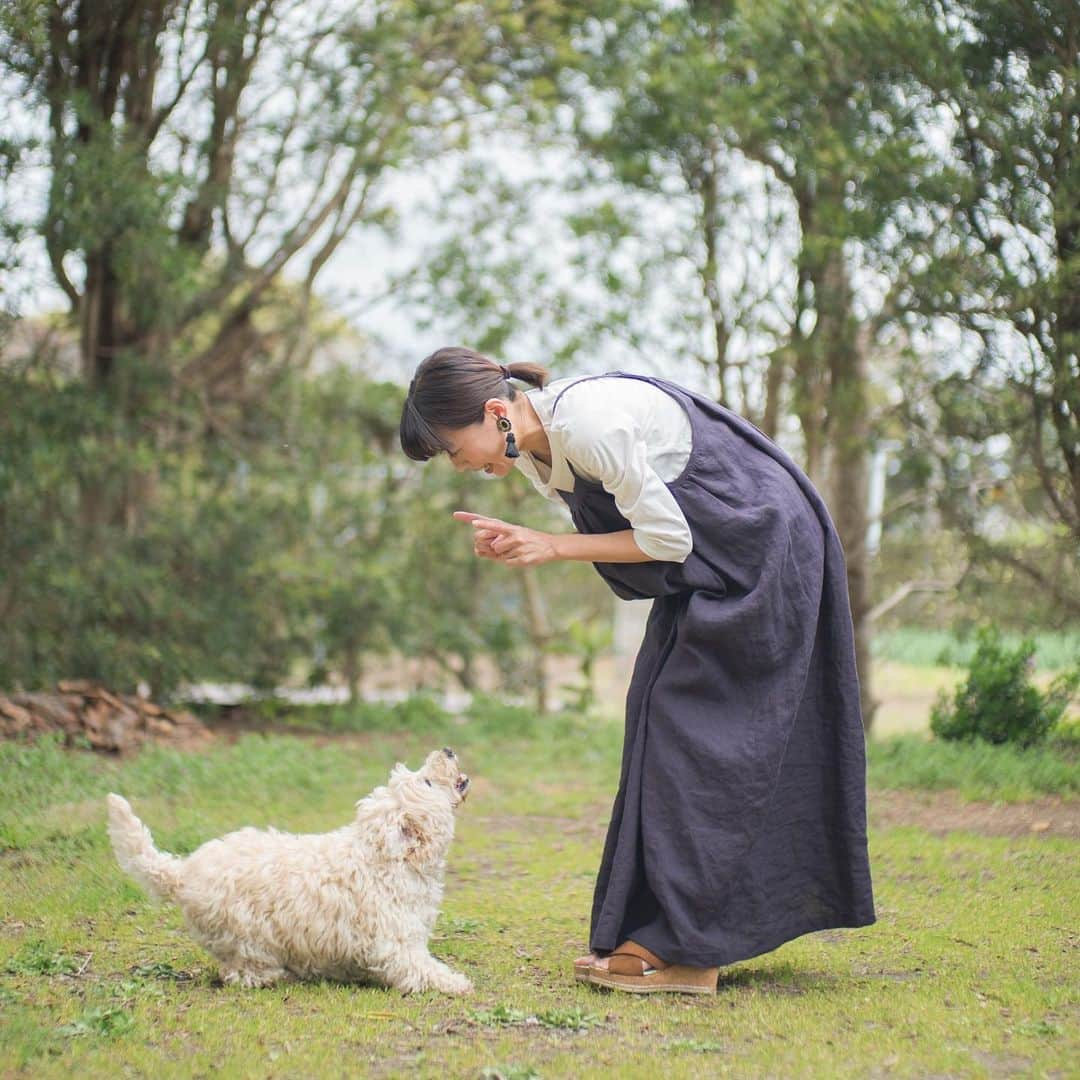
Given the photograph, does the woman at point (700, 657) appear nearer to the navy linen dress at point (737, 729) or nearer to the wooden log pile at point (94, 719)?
the navy linen dress at point (737, 729)

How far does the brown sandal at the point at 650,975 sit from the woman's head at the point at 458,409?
148 cm

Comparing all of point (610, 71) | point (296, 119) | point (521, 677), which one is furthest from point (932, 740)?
point (296, 119)

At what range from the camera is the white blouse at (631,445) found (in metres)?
3.56

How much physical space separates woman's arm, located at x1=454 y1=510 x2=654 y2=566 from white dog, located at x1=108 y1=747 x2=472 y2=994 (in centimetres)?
78

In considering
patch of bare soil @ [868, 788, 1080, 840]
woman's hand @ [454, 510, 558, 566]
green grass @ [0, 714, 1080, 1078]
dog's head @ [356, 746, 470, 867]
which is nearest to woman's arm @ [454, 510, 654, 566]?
woman's hand @ [454, 510, 558, 566]

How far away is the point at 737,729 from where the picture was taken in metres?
3.70

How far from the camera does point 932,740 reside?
324 inches

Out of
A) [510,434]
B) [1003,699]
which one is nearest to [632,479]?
[510,434]

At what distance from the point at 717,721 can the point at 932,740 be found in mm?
4988

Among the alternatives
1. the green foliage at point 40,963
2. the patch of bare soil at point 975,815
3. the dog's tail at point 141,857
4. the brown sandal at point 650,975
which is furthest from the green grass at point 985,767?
the green foliage at point 40,963

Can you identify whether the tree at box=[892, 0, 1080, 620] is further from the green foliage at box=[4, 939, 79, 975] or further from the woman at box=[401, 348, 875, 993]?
the green foliage at box=[4, 939, 79, 975]

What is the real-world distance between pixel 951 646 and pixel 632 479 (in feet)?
18.7

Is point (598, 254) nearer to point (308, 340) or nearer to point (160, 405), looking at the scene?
point (308, 340)

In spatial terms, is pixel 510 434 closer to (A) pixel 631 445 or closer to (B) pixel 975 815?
(A) pixel 631 445
